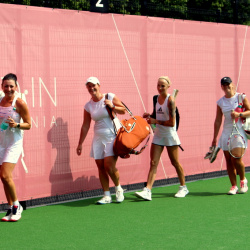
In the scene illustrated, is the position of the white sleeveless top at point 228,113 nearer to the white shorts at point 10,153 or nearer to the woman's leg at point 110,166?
the woman's leg at point 110,166

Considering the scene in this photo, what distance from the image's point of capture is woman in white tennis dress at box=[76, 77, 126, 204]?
8375 millimetres

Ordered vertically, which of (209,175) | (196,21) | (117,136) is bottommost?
(209,175)

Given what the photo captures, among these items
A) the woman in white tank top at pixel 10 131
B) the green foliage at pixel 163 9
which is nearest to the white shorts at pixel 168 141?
the green foliage at pixel 163 9

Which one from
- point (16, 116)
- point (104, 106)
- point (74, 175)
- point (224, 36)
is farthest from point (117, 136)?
point (224, 36)

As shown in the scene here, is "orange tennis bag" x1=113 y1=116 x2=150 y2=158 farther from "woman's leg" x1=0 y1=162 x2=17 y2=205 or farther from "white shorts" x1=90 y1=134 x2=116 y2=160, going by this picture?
"woman's leg" x1=0 y1=162 x2=17 y2=205

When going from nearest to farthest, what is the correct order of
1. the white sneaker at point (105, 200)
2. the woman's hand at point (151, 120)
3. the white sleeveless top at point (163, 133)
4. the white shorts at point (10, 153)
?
the white shorts at point (10, 153), the white sneaker at point (105, 200), the woman's hand at point (151, 120), the white sleeveless top at point (163, 133)

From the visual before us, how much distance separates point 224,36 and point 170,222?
5319 mm

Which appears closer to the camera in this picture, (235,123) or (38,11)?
(38,11)

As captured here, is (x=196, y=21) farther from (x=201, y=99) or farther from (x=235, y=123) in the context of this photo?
(x=235, y=123)

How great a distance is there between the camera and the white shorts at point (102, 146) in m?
8.48

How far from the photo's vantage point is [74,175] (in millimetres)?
9031

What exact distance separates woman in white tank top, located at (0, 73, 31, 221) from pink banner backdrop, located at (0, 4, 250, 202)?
2.51 feet

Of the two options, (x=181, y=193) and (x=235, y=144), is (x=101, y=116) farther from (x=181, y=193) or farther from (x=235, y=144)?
(x=235, y=144)

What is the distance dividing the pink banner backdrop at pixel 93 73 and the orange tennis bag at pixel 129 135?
851mm
